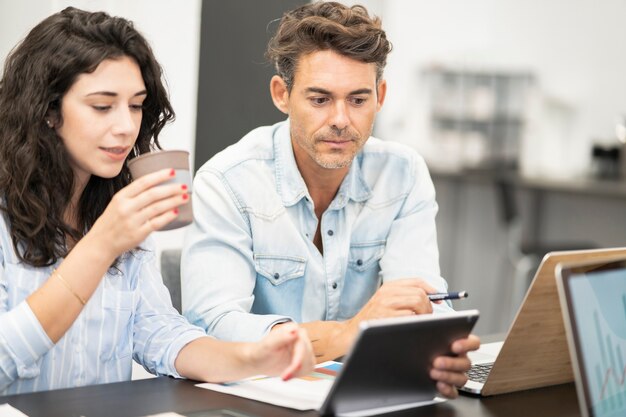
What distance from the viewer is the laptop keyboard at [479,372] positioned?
1508 millimetres

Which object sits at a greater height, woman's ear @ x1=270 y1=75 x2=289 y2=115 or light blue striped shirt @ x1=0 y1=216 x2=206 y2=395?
woman's ear @ x1=270 y1=75 x2=289 y2=115

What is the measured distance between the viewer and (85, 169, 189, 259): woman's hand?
1.20 metres

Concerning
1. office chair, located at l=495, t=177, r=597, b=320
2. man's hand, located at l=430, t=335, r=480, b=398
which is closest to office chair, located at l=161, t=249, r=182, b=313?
man's hand, located at l=430, t=335, r=480, b=398

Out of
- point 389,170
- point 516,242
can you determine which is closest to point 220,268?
point 389,170

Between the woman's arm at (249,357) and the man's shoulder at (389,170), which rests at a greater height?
the man's shoulder at (389,170)

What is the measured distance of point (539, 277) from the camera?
4.27 feet

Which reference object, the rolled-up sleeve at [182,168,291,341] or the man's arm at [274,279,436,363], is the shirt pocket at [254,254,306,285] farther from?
the man's arm at [274,279,436,363]

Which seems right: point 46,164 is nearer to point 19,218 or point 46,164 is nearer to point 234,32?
point 19,218

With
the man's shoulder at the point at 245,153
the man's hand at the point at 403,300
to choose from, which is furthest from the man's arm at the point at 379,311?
the man's shoulder at the point at 245,153

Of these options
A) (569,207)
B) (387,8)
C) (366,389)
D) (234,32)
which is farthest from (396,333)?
(387,8)

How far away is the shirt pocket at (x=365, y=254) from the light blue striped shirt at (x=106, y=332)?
56 cm

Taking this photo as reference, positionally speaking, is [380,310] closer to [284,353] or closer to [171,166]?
[284,353]

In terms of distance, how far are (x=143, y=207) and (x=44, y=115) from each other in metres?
0.37

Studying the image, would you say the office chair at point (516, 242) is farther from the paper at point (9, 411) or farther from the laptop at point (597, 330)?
the paper at point (9, 411)
